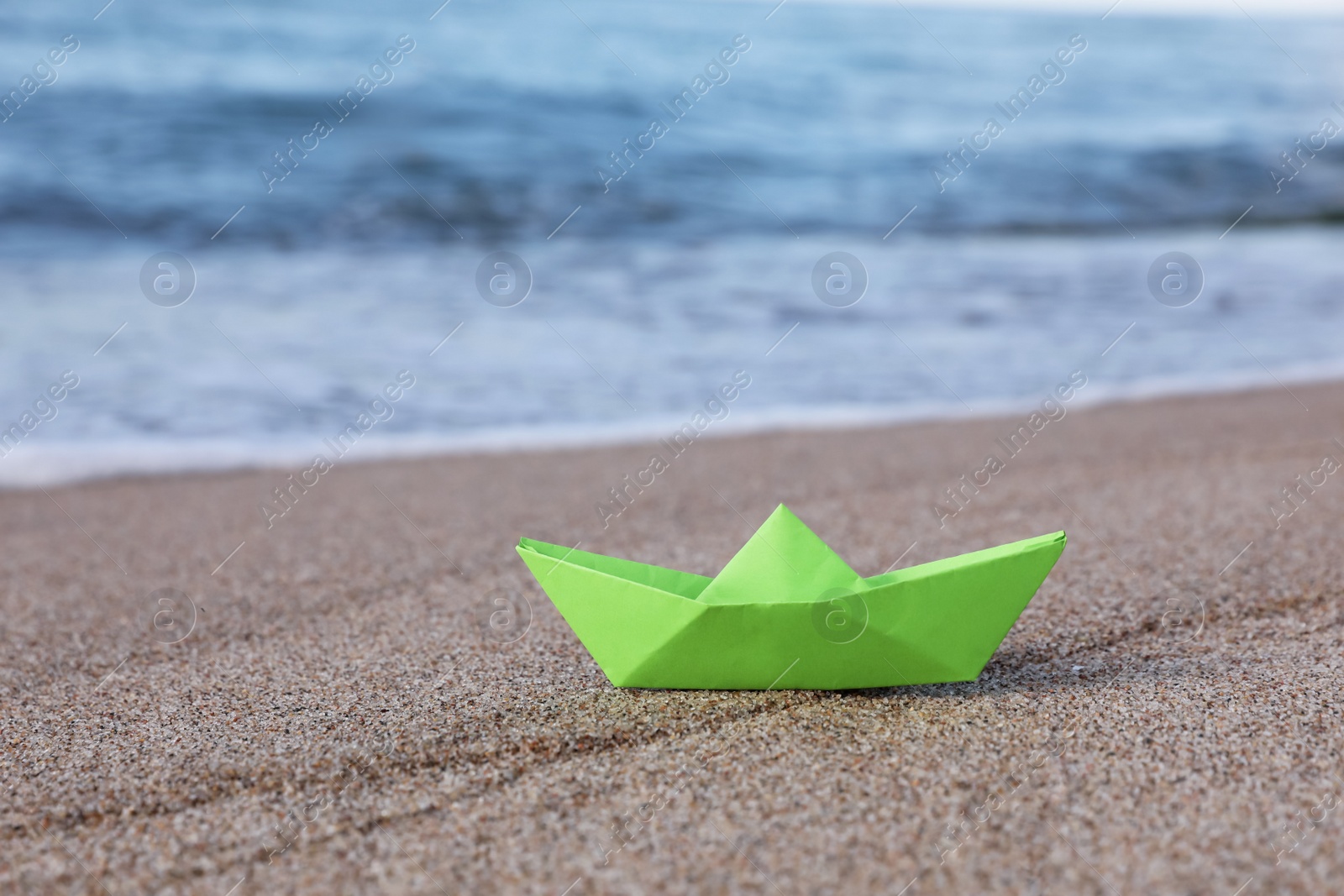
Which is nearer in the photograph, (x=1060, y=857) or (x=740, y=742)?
(x=1060, y=857)

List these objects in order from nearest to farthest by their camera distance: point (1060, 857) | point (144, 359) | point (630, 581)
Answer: point (1060, 857)
point (630, 581)
point (144, 359)

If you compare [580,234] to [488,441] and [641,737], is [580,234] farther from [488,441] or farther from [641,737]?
[641,737]

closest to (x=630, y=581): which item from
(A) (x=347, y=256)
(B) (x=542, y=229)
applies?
(A) (x=347, y=256)

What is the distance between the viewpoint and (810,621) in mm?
1227

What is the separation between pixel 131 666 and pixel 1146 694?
1.54 metres

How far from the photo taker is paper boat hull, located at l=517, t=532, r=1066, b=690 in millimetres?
1221

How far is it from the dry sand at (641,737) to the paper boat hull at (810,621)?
65 mm

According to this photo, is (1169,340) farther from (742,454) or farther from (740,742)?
(740,742)

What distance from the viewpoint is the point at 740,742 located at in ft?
4.13

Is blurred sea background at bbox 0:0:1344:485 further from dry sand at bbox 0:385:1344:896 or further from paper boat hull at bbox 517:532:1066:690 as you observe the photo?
paper boat hull at bbox 517:532:1066:690

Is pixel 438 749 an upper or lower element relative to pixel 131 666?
upper

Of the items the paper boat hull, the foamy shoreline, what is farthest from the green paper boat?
the foamy shoreline

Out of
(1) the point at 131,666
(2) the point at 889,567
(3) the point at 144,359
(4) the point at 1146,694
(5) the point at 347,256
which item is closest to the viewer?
(4) the point at 1146,694

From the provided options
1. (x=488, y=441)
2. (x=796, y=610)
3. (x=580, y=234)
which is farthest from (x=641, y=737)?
(x=580, y=234)
